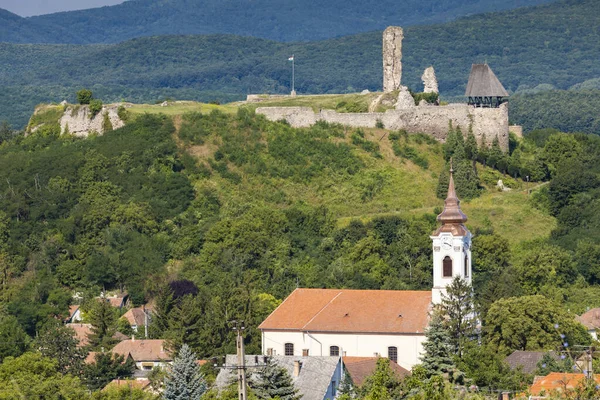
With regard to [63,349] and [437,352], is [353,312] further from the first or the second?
Result: [63,349]

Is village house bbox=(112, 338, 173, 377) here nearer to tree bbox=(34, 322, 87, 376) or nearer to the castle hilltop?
tree bbox=(34, 322, 87, 376)

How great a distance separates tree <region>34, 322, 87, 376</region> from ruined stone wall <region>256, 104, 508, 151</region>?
2482 centimetres

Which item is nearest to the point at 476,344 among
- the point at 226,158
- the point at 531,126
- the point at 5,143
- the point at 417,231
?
the point at 417,231

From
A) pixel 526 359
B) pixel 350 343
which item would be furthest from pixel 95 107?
pixel 526 359

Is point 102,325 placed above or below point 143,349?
Answer: above

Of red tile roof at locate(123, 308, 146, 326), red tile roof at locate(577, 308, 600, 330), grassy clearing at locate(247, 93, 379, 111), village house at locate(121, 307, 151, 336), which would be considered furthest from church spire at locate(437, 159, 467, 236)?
grassy clearing at locate(247, 93, 379, 111)

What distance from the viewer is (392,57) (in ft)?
280

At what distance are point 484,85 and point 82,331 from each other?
25.8 meters

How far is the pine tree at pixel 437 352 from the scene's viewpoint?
4984cm

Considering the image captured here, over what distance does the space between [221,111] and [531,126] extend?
88106 millimetres

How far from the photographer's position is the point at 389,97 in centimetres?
8462

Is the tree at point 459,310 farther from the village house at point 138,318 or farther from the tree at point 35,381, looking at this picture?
the village house at point 138,318

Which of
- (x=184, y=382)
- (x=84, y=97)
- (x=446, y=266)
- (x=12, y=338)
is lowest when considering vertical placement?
(x=184, y=382)

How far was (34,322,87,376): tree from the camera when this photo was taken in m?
58.7
